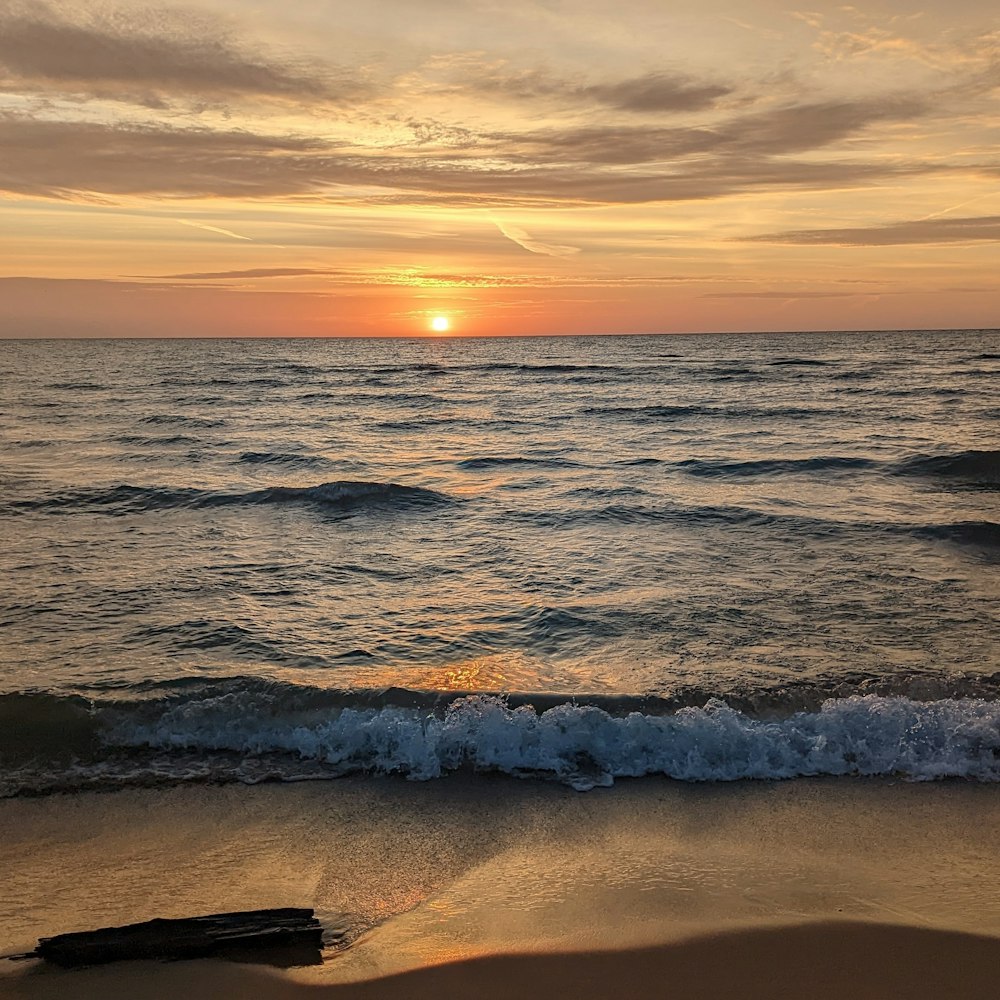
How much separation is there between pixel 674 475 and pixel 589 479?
6.97 ft

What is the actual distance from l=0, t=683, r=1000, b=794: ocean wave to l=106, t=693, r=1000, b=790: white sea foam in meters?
0.01

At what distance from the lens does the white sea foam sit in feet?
22.1

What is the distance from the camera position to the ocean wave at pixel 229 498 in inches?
631

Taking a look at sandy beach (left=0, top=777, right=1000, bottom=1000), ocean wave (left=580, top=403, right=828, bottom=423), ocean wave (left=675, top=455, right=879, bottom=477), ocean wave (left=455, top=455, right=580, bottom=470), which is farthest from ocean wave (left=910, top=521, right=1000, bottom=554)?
ocean wave (left=580, top=403, right=828, bottom=423)

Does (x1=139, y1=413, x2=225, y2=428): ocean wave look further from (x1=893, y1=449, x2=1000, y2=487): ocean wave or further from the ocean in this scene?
(x1=893, y1=449, x2=1000, y2=487): ocean wave

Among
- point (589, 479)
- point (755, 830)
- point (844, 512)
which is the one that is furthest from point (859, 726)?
point (589, 479)

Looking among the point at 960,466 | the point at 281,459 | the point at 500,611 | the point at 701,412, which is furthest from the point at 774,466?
the point at 701,412

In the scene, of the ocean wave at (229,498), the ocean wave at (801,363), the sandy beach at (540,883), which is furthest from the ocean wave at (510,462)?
the ocean wave at (801,363)

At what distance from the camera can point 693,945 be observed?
14.8 ft

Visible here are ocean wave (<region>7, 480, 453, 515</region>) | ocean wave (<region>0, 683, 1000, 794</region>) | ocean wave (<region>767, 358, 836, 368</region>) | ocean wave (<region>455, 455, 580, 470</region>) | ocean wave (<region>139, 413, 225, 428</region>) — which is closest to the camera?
ocean wave (<region>0, 683, 1000, 794</region>)

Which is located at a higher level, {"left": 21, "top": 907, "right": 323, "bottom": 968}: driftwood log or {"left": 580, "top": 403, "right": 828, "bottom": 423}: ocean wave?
{"left": 580, "top": 403, "right": 828, "bottom": 423}: ocean wave

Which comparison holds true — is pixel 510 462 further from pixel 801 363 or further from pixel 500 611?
pixel 801 363

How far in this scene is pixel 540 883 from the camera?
5141mm

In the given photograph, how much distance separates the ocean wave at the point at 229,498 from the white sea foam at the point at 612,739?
960 cm
